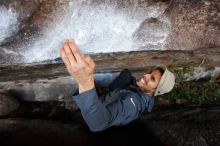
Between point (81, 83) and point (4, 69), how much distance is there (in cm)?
176

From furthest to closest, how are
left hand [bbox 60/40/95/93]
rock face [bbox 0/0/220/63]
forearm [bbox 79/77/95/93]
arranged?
rock face [bbox 0/0/220/63] → forearm [bbox 79/77/95/93] → left hand [bbox 60/40/95/93]

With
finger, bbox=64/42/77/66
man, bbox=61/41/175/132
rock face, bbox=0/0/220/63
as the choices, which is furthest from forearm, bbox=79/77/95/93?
rock face, bbox=0/0/220/63

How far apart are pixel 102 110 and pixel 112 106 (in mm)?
396

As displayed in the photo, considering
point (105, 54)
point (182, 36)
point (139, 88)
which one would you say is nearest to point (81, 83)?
point (139, 88)

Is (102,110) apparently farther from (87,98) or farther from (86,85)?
(86,85)

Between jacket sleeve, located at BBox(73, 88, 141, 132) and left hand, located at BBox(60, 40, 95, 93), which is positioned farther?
jacket sleeve, located at BBox(73, 88, 141, 132)

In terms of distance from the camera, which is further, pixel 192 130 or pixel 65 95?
pixel 65 95

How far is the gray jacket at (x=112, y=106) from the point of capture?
2.50 meters

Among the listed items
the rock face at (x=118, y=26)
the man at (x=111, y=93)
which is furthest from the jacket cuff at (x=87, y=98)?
the rock face at (x=118, y=26)

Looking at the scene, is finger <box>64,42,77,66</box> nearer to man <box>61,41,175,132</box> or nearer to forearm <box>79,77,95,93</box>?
man <box>61,41,175,132</box>

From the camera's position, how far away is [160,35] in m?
4.32

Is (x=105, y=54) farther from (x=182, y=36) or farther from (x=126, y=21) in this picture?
(x=182, y=36)

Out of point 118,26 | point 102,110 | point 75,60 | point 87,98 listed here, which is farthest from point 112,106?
point 118,26

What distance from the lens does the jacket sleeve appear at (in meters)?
2.48
